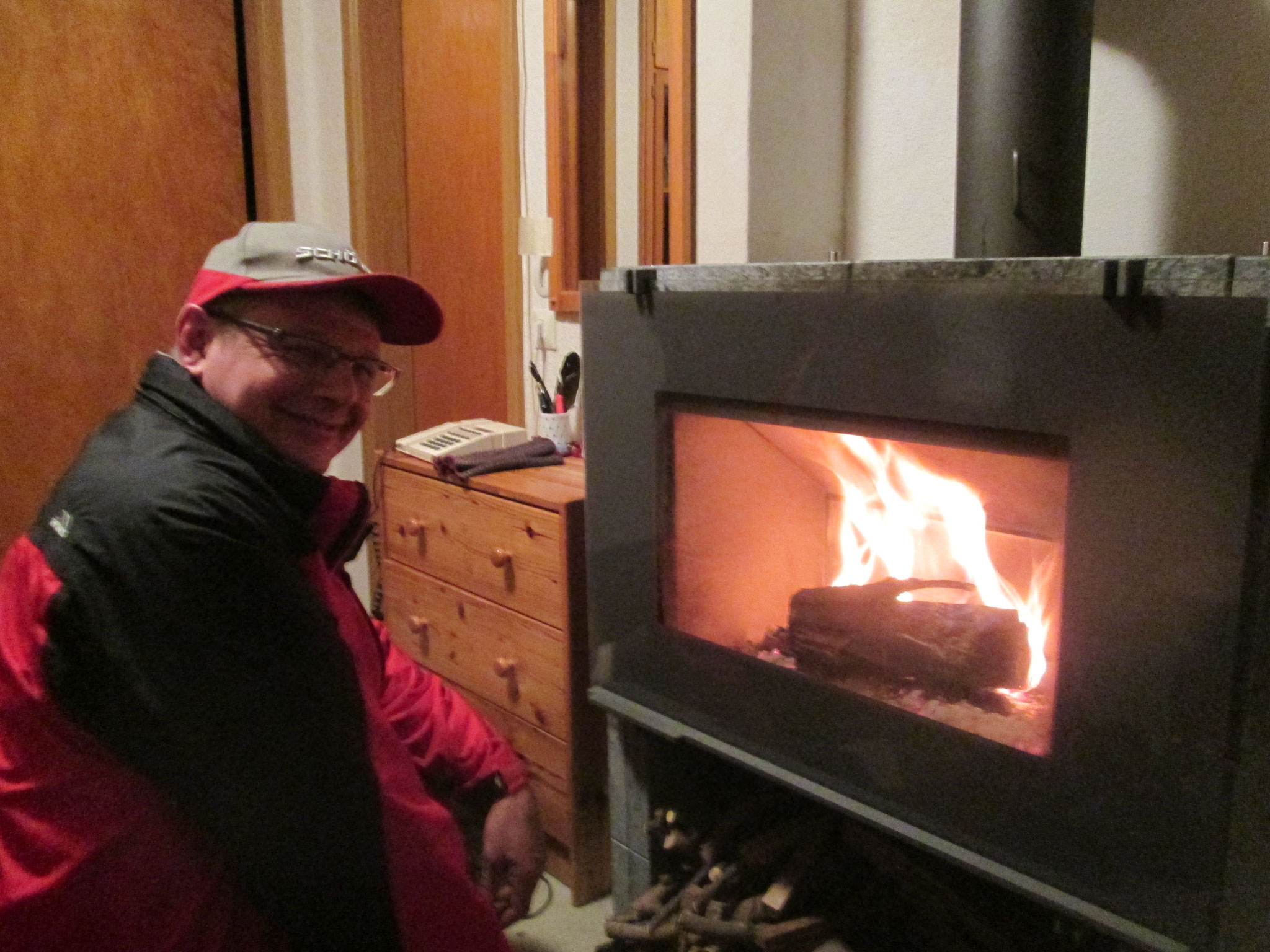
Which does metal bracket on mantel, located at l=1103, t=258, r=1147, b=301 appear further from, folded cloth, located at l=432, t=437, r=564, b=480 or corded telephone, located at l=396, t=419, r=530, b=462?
corded telephone, located at l=396, t=419, r=530, b=462

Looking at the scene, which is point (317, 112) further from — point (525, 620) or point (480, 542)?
point (525, 620)

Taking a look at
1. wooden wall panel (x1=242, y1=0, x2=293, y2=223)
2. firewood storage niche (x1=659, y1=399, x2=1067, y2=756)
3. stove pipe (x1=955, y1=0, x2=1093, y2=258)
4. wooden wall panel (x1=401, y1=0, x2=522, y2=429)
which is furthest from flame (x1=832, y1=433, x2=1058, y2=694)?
wooden wall panel (x1=242, y1=0, x2=293, y2=223)

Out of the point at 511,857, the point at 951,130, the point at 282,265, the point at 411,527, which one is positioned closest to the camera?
the point at 282,265

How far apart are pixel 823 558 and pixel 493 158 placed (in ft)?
4.89

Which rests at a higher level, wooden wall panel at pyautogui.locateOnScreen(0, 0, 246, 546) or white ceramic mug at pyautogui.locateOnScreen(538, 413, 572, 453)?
wooden wall panel at pyautogui.locateOnScreen(0, 0, 246, 546)

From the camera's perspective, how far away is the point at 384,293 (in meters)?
1.11

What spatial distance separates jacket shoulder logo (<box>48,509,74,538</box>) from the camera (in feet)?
2.84

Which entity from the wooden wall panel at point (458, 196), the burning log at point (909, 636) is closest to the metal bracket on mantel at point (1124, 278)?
the burning log at point (909, 636)

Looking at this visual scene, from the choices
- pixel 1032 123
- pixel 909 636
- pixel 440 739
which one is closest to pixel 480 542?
pixel 440 739

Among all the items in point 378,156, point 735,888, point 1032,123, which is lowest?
point 735,888

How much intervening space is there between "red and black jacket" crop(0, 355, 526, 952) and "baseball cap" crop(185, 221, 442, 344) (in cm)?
10

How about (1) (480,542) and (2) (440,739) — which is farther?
(1) (480,542)

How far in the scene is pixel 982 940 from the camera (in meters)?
1.29

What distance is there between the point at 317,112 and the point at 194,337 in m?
1.89
